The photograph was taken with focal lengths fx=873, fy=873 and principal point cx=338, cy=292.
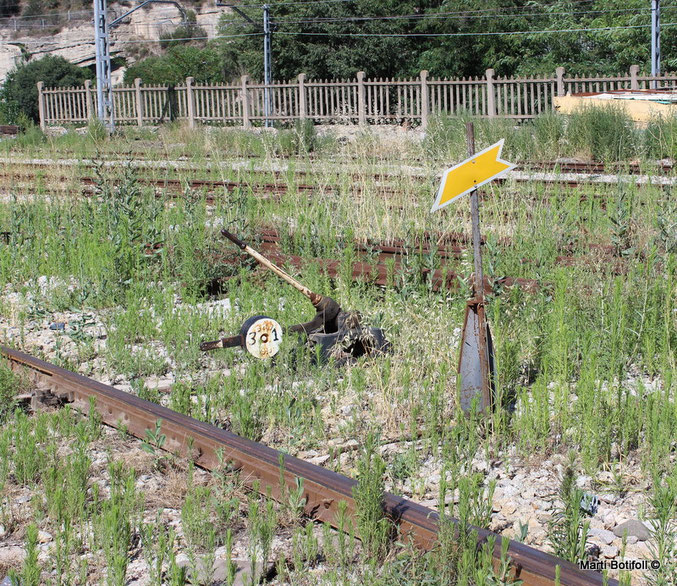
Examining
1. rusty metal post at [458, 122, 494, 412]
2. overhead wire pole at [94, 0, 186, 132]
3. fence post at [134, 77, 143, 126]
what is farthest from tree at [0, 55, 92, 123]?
rusty metal post at [458, 122, 494, 412]

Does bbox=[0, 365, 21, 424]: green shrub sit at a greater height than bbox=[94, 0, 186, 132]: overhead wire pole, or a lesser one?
lesser

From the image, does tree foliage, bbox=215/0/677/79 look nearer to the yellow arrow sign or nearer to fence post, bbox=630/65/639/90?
fence post, bbox=630/65/639/90

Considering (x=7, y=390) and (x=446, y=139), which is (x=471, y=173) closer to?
(x=7, y=390)

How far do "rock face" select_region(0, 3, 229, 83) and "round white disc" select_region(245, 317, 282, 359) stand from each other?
61.6m

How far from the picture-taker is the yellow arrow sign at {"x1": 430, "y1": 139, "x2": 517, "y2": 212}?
4.39 meters

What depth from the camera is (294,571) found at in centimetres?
309

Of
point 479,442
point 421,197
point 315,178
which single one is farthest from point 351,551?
point 315,178

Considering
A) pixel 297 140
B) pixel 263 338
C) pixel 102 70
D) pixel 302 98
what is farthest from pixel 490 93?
pixel 263 338

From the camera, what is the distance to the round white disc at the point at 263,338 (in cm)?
530

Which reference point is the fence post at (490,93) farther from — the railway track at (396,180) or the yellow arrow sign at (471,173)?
the yellow arrow sign at (471,173)

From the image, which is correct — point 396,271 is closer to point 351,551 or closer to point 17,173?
point 351,551

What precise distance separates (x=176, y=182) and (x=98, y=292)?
6381 millimetres

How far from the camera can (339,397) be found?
16.3ft

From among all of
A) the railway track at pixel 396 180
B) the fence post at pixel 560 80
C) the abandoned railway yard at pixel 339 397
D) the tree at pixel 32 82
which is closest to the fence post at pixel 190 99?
the fence post at pixel 560 80
